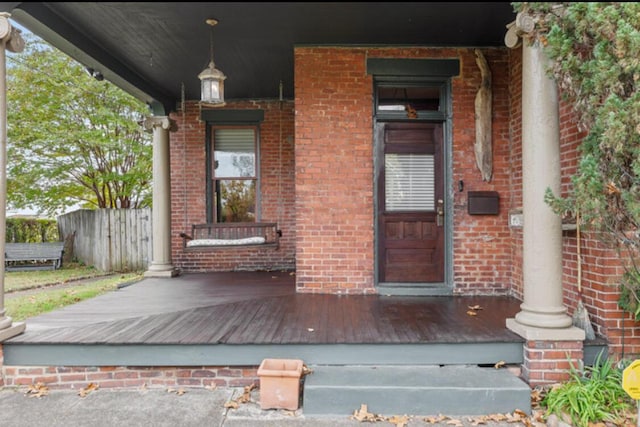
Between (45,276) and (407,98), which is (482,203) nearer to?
(407,98)

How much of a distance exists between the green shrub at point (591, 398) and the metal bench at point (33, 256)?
9.30 m

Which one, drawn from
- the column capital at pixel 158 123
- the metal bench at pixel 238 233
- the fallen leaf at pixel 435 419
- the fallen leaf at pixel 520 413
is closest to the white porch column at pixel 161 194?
the column capital at pixel 158 123

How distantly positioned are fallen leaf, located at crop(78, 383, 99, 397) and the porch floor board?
13.9 inches

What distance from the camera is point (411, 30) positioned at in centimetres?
388

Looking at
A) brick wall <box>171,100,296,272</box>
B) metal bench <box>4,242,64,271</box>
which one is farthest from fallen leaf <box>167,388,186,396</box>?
metal bench <box>4,242,64,271</box>

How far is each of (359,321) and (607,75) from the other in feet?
7.97

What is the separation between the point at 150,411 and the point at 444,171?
3.67 meters

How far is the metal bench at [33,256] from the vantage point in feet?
26.6

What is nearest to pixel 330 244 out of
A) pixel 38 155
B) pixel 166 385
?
pixel 166 385

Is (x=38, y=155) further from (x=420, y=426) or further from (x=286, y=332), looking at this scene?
(x=420, y=426)

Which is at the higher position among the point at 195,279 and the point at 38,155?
the point at 38,155

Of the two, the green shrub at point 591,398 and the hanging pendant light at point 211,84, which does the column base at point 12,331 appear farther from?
the green shrub at point 591,398

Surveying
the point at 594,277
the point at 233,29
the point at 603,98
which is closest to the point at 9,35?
the point at 233,29

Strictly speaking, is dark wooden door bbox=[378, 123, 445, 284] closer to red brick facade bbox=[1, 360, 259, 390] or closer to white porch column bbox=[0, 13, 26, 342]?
red brick facade bbox=[1, 360, 259, 390]
